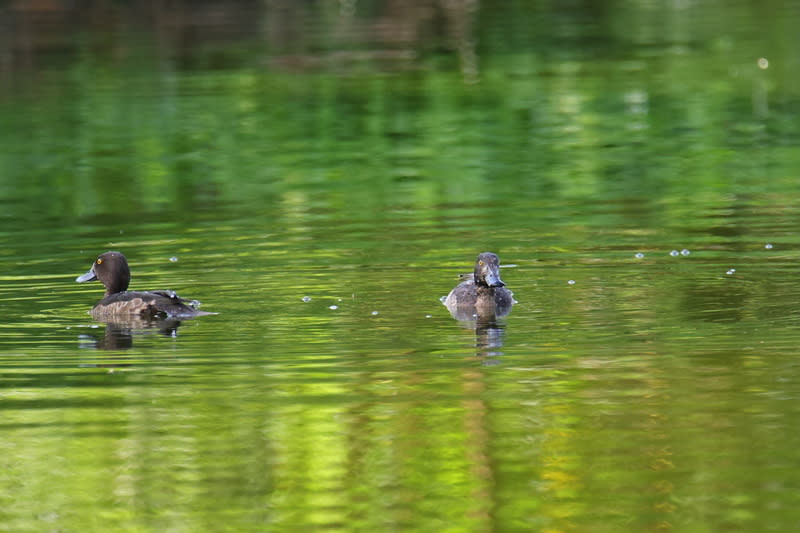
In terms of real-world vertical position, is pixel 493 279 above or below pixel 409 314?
above

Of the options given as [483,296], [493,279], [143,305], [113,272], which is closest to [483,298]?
[483,296]

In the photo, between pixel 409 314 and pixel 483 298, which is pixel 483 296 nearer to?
pixel 483 298

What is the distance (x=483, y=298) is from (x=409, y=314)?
68 centimetres

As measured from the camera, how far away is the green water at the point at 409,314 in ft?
30.7

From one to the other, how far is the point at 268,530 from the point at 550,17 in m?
41.6

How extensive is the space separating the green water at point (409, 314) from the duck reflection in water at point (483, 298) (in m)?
0.13

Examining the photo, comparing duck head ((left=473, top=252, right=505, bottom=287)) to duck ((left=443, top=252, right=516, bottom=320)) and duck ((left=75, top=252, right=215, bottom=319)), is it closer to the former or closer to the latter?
duck ((left=443, top=252, right=516, bottom=320))

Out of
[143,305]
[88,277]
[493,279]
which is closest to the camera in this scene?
[493,279]

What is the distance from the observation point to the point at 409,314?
13930 mm

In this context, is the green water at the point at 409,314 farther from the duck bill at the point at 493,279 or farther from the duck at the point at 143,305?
the duck bill at the point at 493,279

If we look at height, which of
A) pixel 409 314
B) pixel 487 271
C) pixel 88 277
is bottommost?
pixel 409 314

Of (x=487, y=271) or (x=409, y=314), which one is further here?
(x=487, y=271)

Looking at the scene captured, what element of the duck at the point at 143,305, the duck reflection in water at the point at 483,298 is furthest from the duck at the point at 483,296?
the duck at the point at 143,305

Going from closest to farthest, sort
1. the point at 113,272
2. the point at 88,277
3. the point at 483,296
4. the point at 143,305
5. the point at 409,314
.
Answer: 1. the point at 409,314
2. the point at 483,296
3. the point at 143,305
4. the point at 113,272
5. the point at 88,277
